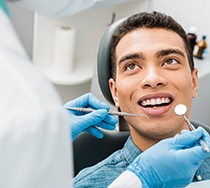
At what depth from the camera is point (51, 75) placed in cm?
269

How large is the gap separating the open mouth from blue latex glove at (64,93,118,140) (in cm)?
15

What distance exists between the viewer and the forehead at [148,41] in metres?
1.40

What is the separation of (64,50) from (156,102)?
140cm

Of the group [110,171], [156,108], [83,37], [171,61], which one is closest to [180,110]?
[156,108]

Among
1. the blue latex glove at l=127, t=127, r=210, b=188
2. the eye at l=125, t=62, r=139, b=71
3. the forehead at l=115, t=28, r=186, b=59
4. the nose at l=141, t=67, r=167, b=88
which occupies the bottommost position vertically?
the blue latex glove at l=127, t=127, r=210, b=188

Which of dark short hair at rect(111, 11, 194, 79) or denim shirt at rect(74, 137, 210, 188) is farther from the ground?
dark short hair at rect(111, 11, 194, 79)

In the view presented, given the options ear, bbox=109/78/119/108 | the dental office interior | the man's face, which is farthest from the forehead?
the dental office interior

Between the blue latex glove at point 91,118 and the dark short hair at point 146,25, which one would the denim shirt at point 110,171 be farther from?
the dark short hair at point 146,25

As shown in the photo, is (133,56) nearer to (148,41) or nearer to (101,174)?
(148,41)

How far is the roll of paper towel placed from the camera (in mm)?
2588

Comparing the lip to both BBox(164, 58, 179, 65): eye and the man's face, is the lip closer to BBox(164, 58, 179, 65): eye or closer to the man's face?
the man's face

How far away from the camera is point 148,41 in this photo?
4.63 ft

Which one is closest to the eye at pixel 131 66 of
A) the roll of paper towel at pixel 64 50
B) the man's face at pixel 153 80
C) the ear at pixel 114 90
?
the man's face at pixel 153 80

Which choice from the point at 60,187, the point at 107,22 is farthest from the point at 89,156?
the point at 107,22
